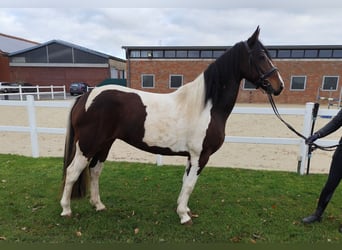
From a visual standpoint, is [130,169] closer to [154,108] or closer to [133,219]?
[133,219]

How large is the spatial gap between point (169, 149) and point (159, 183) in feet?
4.65

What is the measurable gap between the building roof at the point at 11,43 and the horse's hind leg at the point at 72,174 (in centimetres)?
3832

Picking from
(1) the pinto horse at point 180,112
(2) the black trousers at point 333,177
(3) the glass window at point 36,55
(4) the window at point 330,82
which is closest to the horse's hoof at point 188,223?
(1) the pinto horse at point 180,112

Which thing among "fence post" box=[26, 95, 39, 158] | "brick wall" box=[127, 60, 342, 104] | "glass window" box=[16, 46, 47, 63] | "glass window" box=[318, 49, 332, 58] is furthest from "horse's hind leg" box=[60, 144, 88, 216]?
"glass window" box=[16, 46, 47, 63]

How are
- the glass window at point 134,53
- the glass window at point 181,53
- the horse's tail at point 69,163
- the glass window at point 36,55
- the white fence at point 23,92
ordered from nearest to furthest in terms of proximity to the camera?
the horse's tail at point 69,163 < the white fence at point 23,92 < the glass window at point 181,53 < the glass window at point 134,53 < the glass window at point 36,55

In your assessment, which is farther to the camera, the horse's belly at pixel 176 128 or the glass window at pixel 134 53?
the glass window at pixel 134 53

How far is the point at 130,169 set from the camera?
434 cm

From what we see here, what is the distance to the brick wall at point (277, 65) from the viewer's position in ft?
63.1

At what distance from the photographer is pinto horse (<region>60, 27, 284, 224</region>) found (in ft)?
7.90

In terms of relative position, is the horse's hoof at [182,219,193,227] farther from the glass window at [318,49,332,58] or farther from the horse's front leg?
the glass window at [318,49,332,58]

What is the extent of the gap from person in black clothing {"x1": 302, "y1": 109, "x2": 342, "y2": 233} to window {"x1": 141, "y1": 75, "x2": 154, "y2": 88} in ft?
64.8

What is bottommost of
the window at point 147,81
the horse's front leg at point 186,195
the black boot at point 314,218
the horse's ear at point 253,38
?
the black boot at point 314,218

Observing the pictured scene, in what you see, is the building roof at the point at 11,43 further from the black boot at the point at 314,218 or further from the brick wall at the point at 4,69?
the black boot at the point at 314,218

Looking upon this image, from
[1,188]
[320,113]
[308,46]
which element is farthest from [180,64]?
[1,188]
